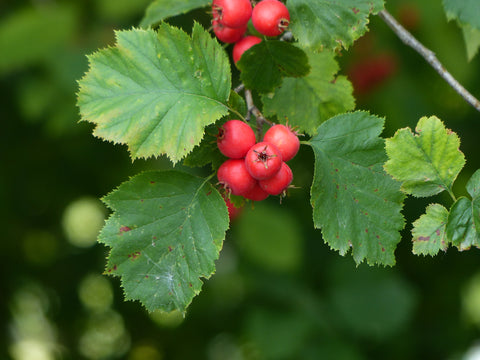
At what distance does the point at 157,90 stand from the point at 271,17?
303 mm

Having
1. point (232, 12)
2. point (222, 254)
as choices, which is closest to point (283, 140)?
point (232, 12)

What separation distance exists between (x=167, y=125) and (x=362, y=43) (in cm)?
255

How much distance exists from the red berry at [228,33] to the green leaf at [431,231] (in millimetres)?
621

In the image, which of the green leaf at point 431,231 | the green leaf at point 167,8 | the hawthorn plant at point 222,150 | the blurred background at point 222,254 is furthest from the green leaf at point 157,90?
the blurred background at point 222,254

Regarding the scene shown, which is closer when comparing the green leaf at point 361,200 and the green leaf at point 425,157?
the green leaf at point 425,157

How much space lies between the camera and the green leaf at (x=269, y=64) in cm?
127

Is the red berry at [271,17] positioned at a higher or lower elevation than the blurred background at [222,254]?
higher

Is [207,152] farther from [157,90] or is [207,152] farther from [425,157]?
[425,157]

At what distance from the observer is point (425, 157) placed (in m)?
1.10

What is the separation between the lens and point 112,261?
1.21 m

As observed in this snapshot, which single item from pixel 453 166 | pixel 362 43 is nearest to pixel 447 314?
pixel 362 43

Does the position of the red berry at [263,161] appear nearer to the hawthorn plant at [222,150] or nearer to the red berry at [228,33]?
the hawthorn plant at [222,150]

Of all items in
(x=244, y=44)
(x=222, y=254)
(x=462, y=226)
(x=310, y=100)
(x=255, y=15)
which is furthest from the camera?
(x=222, y=254)

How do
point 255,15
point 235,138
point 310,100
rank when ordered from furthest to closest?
point 310,100 < point 255,15 < point 235,138
